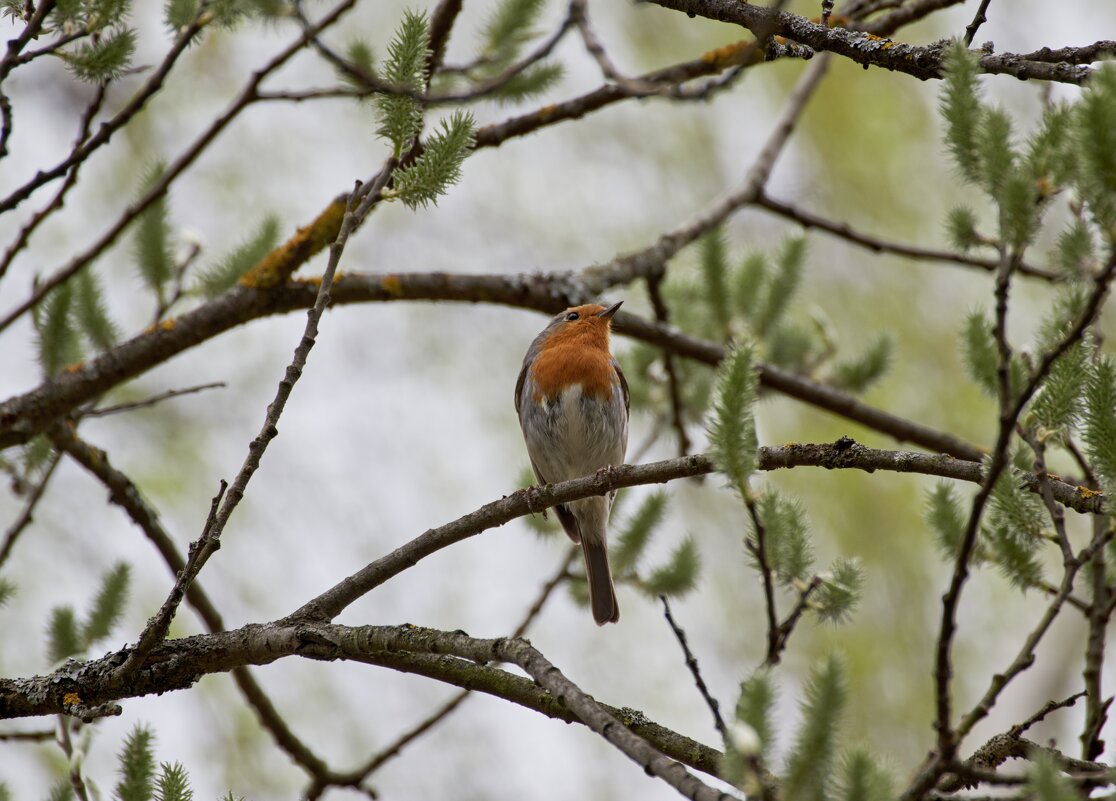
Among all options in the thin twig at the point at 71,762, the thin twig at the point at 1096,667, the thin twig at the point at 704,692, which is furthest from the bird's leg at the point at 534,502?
the thin twig at the point at 1096,667

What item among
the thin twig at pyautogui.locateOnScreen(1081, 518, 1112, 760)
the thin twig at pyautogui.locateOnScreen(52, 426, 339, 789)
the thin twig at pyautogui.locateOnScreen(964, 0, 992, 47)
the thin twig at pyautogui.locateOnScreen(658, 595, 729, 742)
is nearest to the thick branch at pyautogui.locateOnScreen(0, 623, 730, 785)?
the thin twig at pyautogui.locateOnScreen(658, 595, 729, 742)

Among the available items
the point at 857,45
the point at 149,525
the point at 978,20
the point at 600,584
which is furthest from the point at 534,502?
the point at 600,584

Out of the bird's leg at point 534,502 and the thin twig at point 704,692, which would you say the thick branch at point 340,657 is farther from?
the bird's leg at point 534,502

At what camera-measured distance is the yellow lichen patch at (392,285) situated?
4.50 metres

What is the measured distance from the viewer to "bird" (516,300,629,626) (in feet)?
→ 18.7

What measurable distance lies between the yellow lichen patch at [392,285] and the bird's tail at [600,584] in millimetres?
1604

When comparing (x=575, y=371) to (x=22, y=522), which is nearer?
(x=22, y=522)

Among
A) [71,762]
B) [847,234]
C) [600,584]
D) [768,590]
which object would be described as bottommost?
[71,762]

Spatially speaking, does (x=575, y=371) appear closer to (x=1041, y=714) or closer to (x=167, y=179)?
(x=167, y=179)

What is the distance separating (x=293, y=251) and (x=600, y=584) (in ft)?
8.26

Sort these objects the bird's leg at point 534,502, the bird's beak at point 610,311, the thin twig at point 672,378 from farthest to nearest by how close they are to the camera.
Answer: the bird's beak at point 610,311
the thin twig at point 672,378
the bird's leg at point 534,502

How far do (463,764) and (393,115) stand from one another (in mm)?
7182

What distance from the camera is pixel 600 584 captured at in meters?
5.88

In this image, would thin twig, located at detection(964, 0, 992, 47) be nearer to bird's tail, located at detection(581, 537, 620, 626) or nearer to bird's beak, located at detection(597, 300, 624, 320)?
bird's beak, located at detection(597, 300, 624, 320)
